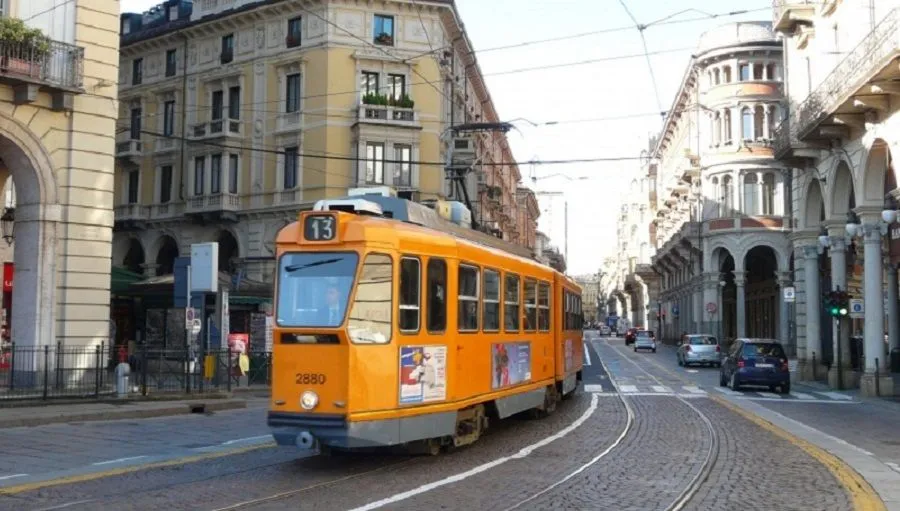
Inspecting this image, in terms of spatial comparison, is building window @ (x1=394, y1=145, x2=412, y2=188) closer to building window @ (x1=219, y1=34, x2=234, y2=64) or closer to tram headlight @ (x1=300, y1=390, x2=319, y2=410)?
building window @ (x1=219, y1=34, x2=234, y2=64)

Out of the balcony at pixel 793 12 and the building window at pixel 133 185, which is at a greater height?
the balcony at pixel 793 12

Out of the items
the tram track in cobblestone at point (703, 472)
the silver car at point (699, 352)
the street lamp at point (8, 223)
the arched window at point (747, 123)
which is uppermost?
the arched window at point (747, 123)

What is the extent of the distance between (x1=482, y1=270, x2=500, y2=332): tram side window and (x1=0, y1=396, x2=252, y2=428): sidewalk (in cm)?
826

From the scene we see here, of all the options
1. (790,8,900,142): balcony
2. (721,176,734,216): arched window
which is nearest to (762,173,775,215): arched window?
(721,176,734,216): arched window

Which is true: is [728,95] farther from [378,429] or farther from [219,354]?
[378,429]

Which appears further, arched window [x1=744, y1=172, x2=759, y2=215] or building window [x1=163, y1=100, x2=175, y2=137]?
arched window [x1=744, y1=172, x2=759, y2=215]

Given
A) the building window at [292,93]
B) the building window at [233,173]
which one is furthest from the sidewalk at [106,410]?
the building window at [233,173]

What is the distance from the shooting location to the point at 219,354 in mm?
23344

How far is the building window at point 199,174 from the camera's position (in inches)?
1732

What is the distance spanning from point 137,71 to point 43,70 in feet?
94.6

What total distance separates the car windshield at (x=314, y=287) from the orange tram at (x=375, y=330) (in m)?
0.01

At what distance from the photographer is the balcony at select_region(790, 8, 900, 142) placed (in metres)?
21.5

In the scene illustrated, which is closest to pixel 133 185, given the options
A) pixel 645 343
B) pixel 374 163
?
pixel 374 163

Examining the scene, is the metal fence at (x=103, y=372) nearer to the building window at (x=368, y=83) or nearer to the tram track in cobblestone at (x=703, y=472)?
the tram track in cobblestone at (x=703, y=472)
